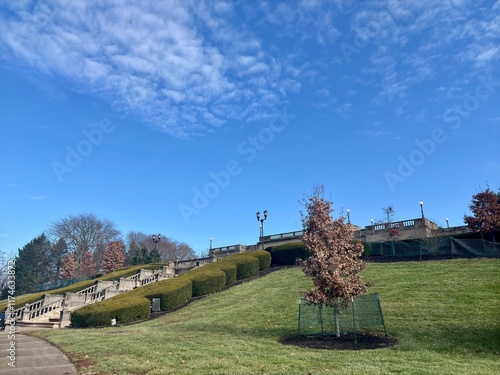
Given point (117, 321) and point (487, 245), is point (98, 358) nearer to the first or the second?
point (117, 321)

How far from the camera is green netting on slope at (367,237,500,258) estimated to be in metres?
24.4

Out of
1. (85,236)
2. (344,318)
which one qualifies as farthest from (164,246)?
(344,318)

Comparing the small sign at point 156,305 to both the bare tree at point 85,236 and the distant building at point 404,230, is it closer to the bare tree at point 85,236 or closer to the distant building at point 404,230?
the distant building at point 404,230

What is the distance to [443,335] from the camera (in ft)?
36.5

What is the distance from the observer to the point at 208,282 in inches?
1028

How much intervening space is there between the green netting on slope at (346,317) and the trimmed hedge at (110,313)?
12.2 metres

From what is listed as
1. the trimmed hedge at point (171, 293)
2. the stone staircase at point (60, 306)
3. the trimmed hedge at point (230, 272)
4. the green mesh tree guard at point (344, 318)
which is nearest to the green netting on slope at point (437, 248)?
the trimmed hedge at point (230, 272)

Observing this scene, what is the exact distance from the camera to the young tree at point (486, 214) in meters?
26.3

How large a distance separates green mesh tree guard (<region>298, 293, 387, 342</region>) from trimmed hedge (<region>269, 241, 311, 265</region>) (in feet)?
57.8

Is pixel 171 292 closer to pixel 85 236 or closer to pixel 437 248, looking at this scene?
pixel 437 248

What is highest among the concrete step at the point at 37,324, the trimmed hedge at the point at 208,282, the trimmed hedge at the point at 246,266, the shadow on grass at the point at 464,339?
the trimmed hedge at the point at 246,266

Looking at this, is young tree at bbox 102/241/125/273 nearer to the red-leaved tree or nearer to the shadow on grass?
the red-leaved tree

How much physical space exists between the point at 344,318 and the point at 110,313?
45.5ft

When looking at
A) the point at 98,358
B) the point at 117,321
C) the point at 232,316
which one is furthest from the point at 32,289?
the point at 98,358
